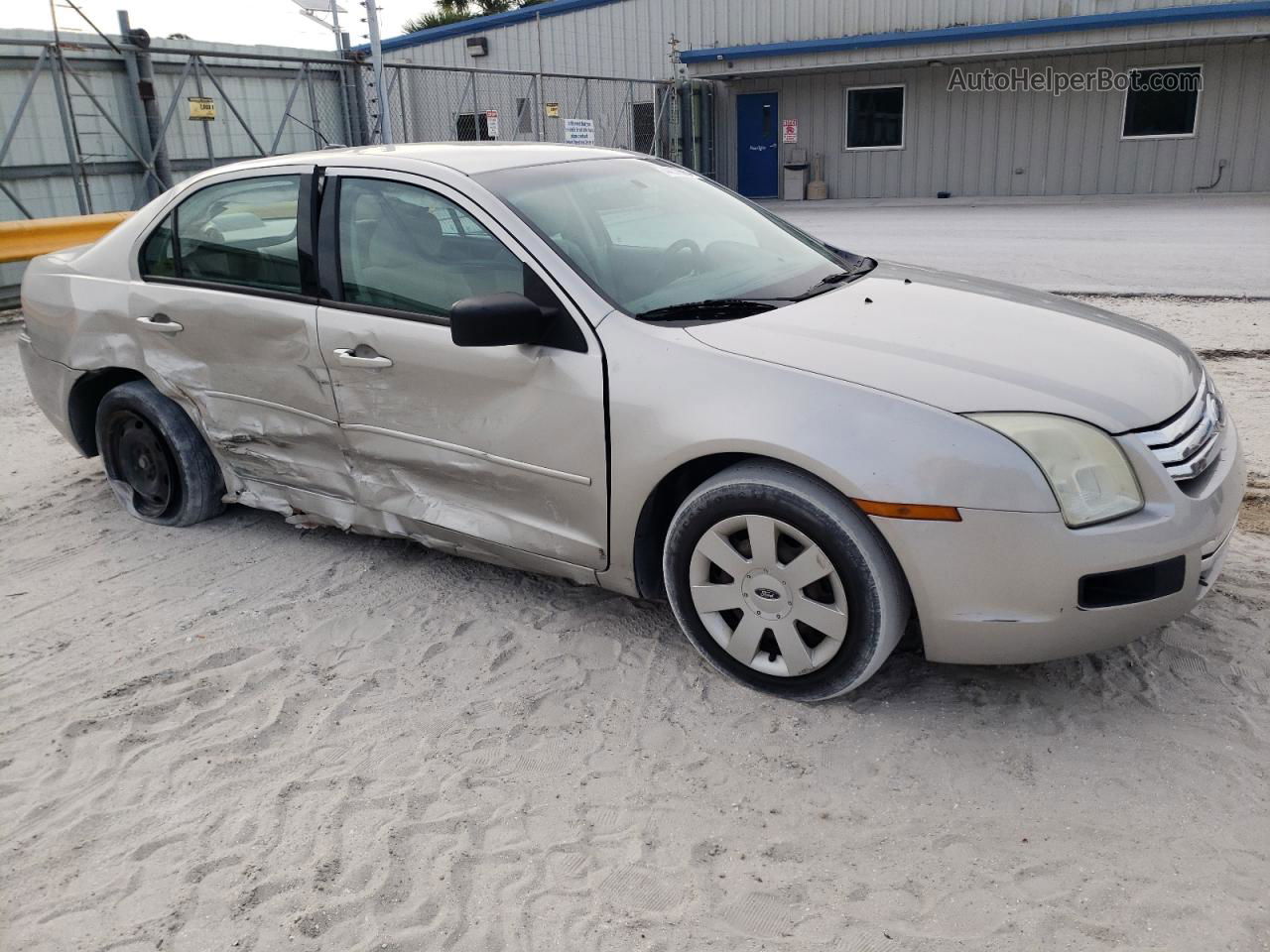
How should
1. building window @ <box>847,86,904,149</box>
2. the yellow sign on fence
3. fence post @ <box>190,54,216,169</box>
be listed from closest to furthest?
the yellow sign on fence, fence post @ <box>190,54,216,169</box>, building window @ <box>847,86,904,149</box>

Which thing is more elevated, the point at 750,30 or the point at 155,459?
the point at 750,30

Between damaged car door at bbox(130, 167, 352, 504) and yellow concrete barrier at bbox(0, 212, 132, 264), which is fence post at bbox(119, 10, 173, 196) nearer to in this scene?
yellow concrete barrier at bbox(0, 212, 132, 264)

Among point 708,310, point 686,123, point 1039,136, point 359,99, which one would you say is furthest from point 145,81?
point 1039,136

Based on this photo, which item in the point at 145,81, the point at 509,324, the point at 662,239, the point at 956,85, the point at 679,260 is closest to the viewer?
the point at 509,324

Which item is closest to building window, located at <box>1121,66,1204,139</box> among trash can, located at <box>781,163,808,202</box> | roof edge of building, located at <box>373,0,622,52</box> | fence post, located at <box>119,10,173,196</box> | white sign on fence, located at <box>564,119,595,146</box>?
trash can, located at <box>781,163,808,202</box>

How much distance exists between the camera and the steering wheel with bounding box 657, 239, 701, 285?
11.9 feet

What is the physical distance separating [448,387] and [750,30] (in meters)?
21.2

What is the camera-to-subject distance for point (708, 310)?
11.2 ft

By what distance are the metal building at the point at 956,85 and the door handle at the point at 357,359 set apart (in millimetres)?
16480

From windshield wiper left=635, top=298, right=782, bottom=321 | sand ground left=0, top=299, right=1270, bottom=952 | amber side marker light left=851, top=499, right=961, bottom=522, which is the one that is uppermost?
windshield wiper left=635, top=298, right=782, bottom=321

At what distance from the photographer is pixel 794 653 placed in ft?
10.2

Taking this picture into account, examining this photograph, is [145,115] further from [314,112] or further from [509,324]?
[509,324]

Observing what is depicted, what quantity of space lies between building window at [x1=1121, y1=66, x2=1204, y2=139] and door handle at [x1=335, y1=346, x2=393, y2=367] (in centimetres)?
1999

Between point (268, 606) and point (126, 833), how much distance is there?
1.33 meters
